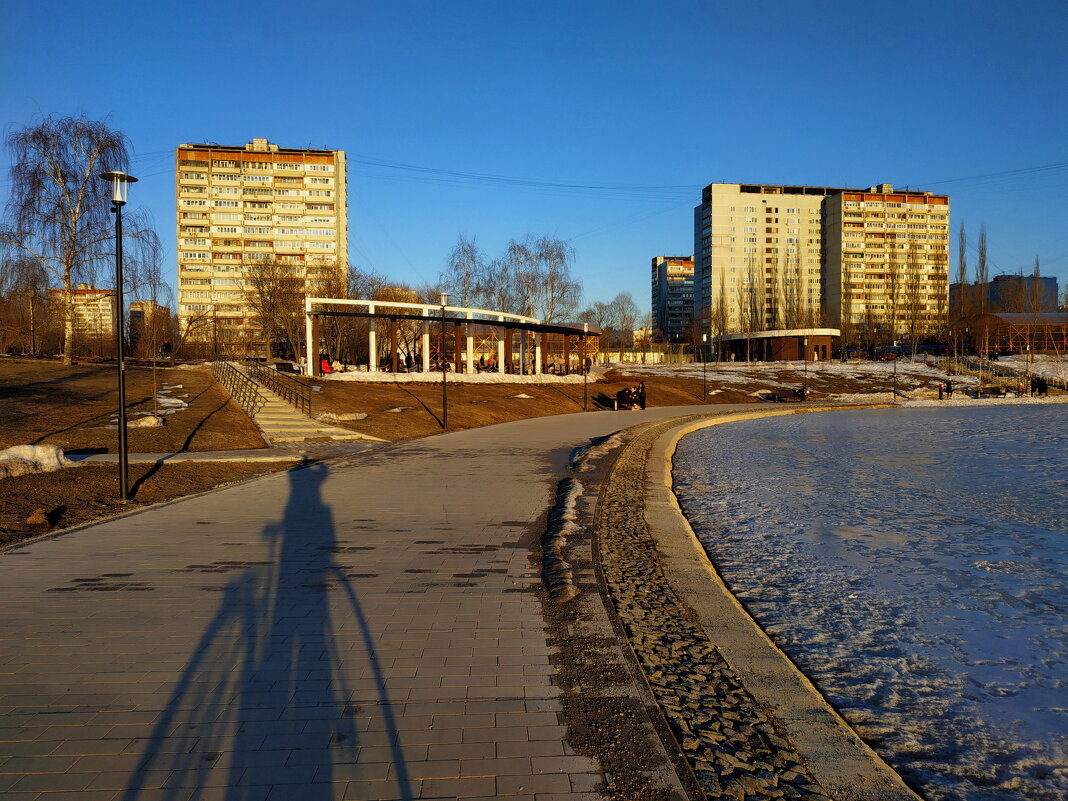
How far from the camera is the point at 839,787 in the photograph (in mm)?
2967

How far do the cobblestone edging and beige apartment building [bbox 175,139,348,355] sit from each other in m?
91.9

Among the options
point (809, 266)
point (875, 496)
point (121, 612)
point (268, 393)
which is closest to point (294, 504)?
point (121, 612)

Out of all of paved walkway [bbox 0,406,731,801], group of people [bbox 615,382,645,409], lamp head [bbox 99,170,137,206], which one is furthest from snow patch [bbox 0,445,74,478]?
group of people [bbox 615,382,645,409]

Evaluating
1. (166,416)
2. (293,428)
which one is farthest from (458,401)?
(166,416)

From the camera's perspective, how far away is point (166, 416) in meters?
19.2

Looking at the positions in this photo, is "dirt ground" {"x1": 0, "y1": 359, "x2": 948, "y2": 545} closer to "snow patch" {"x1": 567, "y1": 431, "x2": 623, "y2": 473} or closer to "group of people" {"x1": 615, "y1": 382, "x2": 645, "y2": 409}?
"group of people" {"x1": 615, "y1": 382, "x2": 645, "y2": 409}

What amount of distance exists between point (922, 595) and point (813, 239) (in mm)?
126237

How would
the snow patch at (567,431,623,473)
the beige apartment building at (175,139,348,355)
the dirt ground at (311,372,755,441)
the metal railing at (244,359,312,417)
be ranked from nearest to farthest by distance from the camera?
the snow patch at (567,431,623,473) → the dirt ground at (311,372,755,441) → the metal railing at (244,359,312,417) → the beige apartment building at (175,139,348,355)

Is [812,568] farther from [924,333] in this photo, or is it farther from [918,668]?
[924,333]

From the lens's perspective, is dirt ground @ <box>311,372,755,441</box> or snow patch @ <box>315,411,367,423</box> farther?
dirt ground @ <box>311,372,755,441</box>

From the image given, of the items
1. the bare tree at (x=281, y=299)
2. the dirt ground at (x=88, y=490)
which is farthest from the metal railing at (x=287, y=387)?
the bare tree at (x=281, y=299)

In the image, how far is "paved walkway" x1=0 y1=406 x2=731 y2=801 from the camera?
304 cm

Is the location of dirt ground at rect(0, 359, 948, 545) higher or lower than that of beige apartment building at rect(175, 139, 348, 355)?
lower

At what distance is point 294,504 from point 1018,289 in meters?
105
